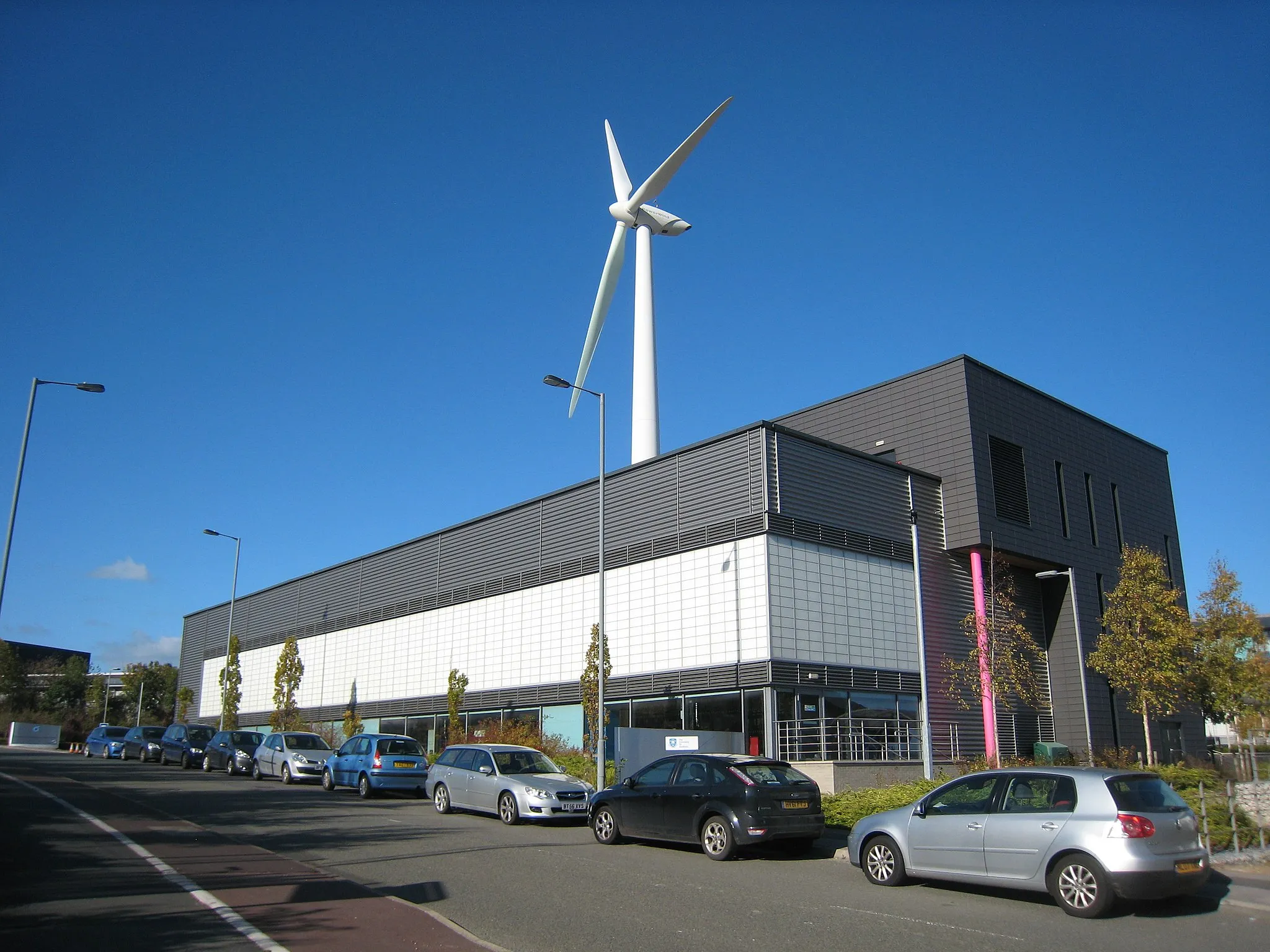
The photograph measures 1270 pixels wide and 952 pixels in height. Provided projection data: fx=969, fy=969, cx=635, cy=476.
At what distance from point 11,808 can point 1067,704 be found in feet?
104

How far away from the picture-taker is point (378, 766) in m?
24.7

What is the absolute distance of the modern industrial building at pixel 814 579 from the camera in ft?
90.7

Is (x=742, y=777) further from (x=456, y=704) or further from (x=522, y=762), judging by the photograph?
(x=456, y=704)

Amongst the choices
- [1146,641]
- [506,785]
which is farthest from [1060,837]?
[1146,641]

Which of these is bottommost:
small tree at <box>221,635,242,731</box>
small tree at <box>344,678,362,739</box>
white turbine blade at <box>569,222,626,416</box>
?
small tree at <box>344,678,362,739</box>

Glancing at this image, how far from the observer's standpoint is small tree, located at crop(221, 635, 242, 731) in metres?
51.8

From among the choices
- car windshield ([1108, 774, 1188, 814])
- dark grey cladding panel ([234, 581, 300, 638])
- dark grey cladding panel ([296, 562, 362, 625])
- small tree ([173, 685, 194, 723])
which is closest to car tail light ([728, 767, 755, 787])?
car windshield ([1108, 774, 1188, 814])

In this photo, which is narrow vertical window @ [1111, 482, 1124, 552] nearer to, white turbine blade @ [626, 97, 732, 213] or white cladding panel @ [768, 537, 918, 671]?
white cladding panel @ [768, 537, 918, 671]

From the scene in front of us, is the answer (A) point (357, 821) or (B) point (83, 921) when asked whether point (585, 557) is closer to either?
(A) point (357, 821)

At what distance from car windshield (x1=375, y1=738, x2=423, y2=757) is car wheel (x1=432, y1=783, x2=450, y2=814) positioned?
4.16 m

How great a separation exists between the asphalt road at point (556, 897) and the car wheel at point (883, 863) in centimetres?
32

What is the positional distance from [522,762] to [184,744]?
74.6 feet

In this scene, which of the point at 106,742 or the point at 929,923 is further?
the point at 106,742

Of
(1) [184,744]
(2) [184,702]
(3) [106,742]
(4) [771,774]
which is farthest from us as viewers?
(2) [184,702]
